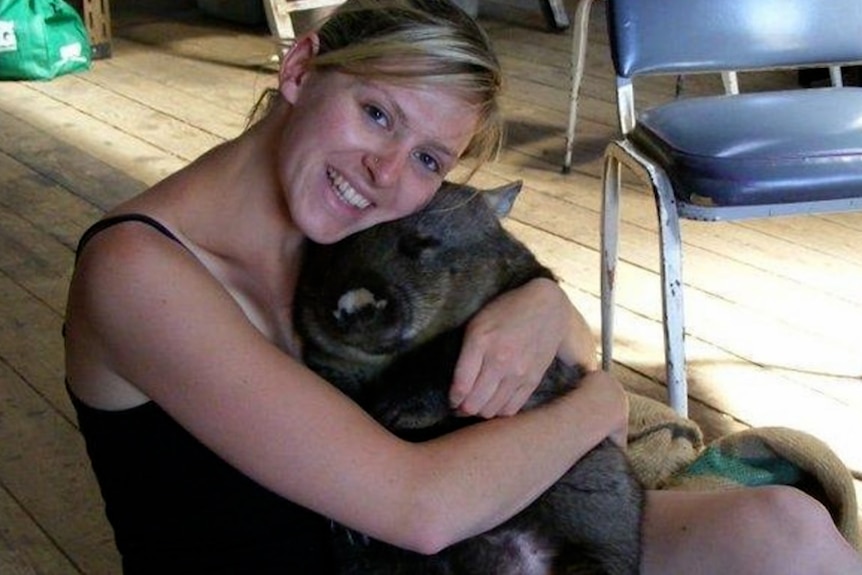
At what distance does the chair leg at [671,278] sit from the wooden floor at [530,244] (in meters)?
0.47

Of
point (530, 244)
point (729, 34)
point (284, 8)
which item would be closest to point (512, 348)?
point (729, 34)

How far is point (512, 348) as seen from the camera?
1396mm

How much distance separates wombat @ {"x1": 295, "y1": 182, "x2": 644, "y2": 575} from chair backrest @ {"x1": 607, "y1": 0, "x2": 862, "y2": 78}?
102 centimetres

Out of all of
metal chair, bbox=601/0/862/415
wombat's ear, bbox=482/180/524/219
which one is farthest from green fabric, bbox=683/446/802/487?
wombat's ear, bbox=482/180/524/219

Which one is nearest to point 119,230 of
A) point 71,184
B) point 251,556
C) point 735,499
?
point 251,556

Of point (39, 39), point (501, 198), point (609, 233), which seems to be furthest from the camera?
point (39, 39)

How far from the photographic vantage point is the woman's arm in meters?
1.19

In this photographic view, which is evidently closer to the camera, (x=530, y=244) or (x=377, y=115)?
(x=377, y=115)

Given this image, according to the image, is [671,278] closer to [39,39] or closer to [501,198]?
[501,198]

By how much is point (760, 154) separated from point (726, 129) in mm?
109

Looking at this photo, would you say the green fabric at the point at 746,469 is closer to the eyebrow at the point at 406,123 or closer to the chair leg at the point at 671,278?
the chair leg at the point at 671,278

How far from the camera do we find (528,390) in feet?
4.62

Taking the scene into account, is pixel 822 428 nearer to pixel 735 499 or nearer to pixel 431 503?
pixel 735 499

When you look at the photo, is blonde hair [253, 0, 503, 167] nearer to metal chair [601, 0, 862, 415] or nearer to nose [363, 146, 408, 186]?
nose [363, 146, 408, 186]
